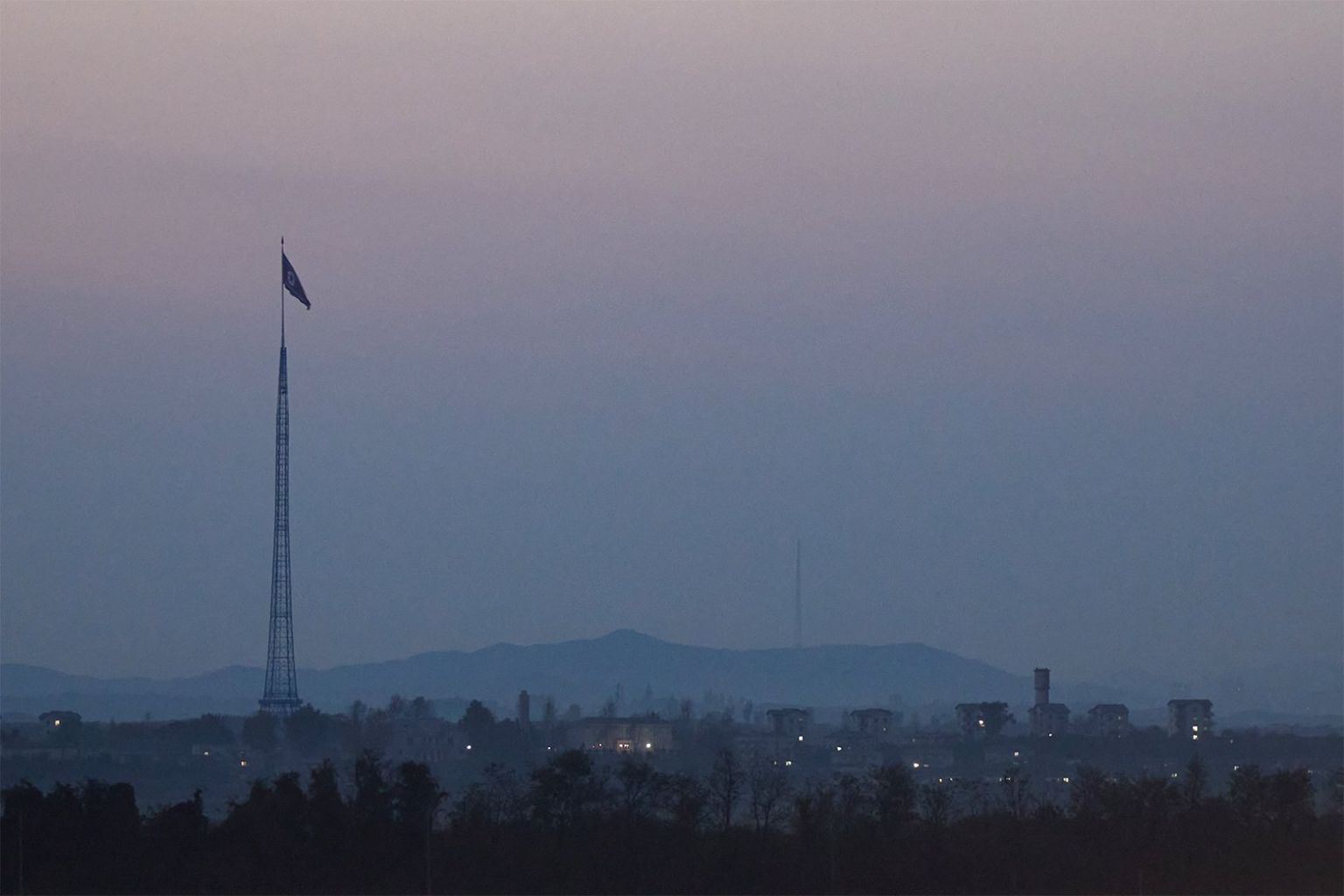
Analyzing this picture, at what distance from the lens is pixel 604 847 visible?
28656 mm

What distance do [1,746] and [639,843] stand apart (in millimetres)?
25220

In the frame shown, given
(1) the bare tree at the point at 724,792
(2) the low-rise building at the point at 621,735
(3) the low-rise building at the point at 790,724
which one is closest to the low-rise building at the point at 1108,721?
(3) the low-rise building at the point at 790,724

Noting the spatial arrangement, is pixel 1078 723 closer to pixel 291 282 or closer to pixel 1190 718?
pixel 1190 718

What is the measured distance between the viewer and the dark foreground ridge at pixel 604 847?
86.6ft

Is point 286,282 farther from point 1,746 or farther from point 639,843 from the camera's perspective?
point 639,843

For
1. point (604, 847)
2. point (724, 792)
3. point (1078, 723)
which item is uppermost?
point (724, 792)

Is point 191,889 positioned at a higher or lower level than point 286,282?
lower

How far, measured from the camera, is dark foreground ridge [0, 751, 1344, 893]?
86.6 feet

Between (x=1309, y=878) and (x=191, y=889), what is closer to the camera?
(x=191, y=889)

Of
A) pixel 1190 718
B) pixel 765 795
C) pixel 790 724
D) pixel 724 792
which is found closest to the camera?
pixel 724 792

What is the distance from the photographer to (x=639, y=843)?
28672 millimetres

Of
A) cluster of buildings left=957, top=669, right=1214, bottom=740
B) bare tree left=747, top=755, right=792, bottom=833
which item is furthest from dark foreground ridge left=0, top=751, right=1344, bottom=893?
cluster of buildings left=957, top=669, right=1214, bottom=740

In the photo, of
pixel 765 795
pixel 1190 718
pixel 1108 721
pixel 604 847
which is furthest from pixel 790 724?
pixel 604 847

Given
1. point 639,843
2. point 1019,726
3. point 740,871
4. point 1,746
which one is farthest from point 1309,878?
point 1019,726
